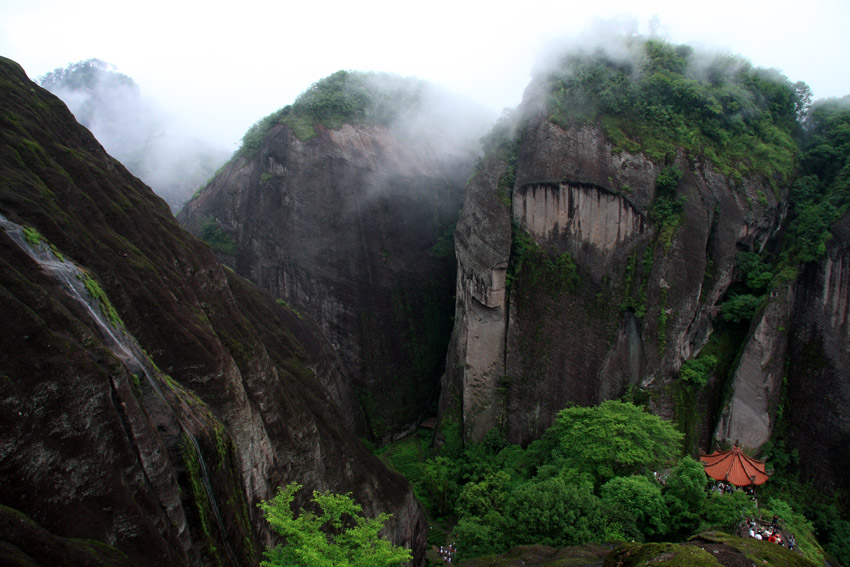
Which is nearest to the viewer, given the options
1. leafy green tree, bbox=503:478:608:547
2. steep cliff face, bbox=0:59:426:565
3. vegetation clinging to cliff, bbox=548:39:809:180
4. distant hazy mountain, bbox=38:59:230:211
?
steep cliff face, bbox=0:59:426:565

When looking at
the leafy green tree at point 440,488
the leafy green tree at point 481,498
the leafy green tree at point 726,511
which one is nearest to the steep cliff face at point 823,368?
the leafy green tree at point 726,511

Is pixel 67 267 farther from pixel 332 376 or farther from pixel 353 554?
pixel 332 376

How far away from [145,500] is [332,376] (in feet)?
60.4

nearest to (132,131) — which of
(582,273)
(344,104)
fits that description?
(344,104)

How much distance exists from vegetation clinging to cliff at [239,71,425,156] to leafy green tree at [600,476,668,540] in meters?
28.4

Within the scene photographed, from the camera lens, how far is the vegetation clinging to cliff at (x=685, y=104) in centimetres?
2488

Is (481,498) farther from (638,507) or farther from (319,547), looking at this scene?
(319,547)

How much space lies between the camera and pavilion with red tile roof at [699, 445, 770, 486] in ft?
61.5

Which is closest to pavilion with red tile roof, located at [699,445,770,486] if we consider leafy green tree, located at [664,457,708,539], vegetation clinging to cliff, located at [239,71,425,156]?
leafy green tree, located at [664,457,708,539]

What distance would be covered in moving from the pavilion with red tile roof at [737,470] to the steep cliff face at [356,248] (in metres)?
18.8

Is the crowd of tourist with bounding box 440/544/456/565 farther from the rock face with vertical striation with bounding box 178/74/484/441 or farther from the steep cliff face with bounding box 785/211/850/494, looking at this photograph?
the steep cliff face with bounding box 785/211/850/494

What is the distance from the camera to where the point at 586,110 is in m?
26.3

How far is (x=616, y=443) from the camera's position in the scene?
18.3m

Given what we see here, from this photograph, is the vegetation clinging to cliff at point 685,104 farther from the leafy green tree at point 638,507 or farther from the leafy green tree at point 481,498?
the leafy green tree at point 481,498
